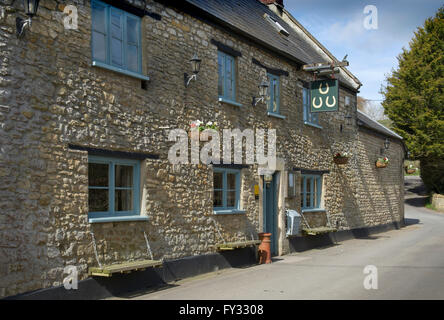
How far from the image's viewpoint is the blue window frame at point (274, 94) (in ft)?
46.3

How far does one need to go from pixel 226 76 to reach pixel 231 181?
2.57m

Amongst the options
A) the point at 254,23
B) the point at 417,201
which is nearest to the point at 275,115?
the point at 254,23

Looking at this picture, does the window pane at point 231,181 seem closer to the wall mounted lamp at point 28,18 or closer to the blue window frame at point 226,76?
the blue window frame at point 226,76

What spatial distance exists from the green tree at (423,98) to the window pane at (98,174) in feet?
94.0

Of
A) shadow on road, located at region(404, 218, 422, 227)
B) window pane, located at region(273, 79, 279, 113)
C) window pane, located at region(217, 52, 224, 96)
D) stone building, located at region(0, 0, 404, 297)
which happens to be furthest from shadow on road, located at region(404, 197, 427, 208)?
window pane, located at region(217, 52, 224, 96)

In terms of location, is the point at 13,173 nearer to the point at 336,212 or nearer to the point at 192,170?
the point at 192,170

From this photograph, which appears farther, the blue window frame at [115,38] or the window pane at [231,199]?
the window pane at [231,199]

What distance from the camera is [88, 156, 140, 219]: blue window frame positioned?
8500 mm

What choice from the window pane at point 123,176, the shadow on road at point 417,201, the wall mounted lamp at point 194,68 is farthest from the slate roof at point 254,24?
the shadow on road at point 417,201

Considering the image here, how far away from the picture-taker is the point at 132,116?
9.17 meters

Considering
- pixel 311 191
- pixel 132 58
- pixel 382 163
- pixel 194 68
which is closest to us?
pixel 132 58

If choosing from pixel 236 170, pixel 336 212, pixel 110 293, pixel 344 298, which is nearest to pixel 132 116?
pixel 110 293

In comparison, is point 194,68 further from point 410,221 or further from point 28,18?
point 410,221

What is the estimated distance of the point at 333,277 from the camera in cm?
997
